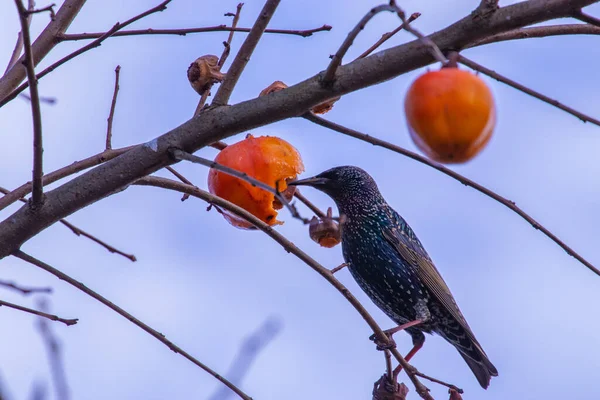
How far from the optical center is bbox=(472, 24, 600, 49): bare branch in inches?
88.6

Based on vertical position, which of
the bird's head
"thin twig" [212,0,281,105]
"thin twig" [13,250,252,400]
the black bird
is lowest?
"thin twig" [13,250,252,400]

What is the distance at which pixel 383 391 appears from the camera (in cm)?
290

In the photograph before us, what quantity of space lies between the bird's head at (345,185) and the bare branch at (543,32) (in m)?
2.17

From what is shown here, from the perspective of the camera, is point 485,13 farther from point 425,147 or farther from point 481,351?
point 481,351

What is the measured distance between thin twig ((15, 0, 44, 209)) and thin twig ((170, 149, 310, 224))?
31cm

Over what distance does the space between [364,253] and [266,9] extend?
250cm

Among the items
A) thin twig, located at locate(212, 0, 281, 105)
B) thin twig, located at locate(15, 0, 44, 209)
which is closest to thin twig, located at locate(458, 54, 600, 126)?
thin twig, located at locate(212, 0, 281, 105)

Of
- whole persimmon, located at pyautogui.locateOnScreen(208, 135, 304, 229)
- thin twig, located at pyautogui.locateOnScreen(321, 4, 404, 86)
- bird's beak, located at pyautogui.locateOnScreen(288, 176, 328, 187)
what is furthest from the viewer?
bird's beak, located at pyautogui.locateOnScreen(288, 176, 328, 187)

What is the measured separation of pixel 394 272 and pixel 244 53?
97.0 inches

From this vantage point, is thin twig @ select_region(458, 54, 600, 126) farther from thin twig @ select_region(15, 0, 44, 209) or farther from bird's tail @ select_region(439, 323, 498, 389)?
bird's tail @ select_region(439, 323, 498, 389)

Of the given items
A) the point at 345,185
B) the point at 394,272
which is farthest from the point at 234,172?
the point at 345,185

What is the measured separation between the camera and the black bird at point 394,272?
4273 mm

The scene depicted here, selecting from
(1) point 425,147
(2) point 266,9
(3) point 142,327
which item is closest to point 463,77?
(1) point 425,147

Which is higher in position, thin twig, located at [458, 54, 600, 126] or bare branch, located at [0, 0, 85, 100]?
bare branch, located at [0, 0, 85, 100]
